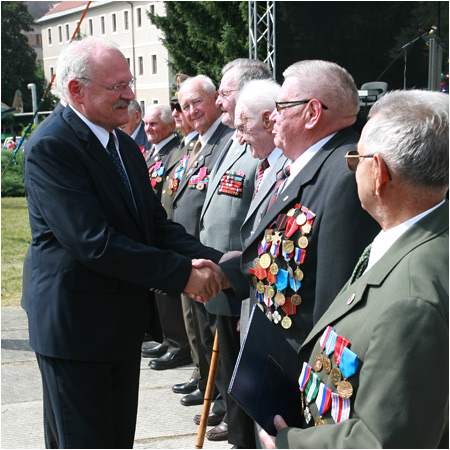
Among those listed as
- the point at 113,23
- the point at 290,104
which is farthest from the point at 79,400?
the point at 113,23

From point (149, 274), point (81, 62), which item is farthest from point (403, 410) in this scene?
point (81, 62)

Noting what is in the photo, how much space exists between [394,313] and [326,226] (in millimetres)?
1068

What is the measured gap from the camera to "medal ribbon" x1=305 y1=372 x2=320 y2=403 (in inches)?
73.4

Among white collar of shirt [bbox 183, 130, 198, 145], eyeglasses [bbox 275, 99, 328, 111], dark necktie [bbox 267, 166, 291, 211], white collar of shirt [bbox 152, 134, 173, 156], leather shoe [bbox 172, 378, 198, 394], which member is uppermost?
eyeglasses [bbox 275, 99, 328, 111]

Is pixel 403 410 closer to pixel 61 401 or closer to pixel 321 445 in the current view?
pixel 321 445

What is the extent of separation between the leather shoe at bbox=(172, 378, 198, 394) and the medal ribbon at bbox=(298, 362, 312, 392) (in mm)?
3142

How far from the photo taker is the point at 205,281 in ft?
10.5

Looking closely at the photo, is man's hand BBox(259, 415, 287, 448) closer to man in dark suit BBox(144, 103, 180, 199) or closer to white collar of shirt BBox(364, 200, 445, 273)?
white collar of shirt BBox(364, 200, 445, 273)

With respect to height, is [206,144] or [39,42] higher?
[39,42]

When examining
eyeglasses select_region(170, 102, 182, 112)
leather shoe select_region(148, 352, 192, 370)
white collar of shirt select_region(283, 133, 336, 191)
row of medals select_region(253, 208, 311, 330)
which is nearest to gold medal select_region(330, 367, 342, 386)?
row of medals select_region(253, 208, 311, 330)

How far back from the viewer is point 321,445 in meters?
1.62

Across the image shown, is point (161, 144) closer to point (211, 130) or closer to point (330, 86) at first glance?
point (211, 130)

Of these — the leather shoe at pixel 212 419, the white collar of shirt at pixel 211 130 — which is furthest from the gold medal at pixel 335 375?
the white collar of shirt at pixel 211 130

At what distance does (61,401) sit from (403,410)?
1.80 metres
